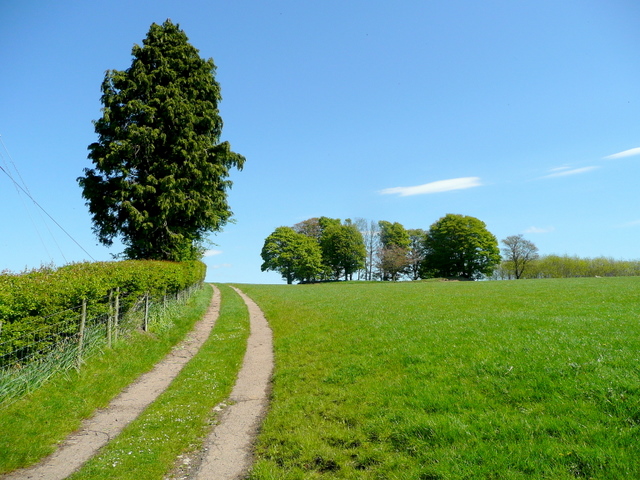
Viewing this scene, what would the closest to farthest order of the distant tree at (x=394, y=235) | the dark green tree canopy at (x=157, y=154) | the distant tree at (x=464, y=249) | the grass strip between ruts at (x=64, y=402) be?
the grass strip between ruts at (x=64, y=402)
the dark green tree canopy at (x=157, y=154)
the distant tree at (x=464, y=249)
the distant tree at (x=394, y=235)

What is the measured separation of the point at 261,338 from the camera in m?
15.9

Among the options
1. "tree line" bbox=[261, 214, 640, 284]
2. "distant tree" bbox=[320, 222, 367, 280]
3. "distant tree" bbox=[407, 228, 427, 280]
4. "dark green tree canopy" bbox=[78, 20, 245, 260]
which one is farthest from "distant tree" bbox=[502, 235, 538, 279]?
"dark green tree canopy" bbox=[78, 20, 245, 260]

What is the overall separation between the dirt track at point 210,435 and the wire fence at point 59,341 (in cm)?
163

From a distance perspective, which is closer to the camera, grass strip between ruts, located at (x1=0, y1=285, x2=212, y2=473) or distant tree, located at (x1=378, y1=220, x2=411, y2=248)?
grass strip between ruts, located at (x1=0, y1=285, x2=212, y2=473)

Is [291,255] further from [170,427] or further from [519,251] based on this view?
[170,427]

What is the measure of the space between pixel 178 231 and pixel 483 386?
22.3m

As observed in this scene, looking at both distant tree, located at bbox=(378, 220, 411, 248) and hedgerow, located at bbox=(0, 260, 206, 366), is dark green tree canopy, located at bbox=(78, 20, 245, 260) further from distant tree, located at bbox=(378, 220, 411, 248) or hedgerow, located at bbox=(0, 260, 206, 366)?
distant tree, located at bbox=(378, 220, 411, 248)

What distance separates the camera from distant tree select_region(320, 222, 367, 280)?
251 feet

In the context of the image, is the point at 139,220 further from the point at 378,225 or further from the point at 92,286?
the point at 378,225

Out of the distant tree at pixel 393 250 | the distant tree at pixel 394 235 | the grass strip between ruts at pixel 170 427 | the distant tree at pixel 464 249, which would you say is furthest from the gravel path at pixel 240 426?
the distant tree at pixel 394 235

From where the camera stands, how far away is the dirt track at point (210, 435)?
18.1 ft

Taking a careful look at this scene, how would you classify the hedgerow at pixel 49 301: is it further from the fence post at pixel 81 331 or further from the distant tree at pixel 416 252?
the distant tree at pixel 416 252

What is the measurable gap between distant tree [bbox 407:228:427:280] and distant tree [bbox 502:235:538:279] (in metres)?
17.5

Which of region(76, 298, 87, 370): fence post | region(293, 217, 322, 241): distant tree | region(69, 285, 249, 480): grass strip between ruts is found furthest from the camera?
region(293, 217, 322, 241): distant tree
